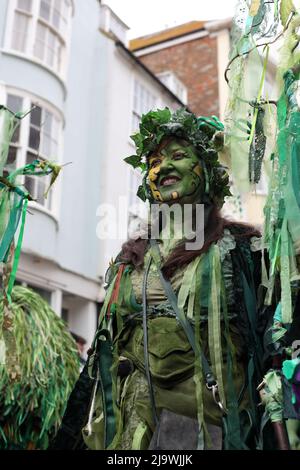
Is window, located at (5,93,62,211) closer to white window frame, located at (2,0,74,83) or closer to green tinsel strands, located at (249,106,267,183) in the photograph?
white window frame, located at (2,0,74,83)

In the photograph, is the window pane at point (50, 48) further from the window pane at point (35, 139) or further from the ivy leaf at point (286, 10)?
the ivy leaf at point (286, 10)

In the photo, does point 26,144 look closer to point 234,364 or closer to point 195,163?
point 195,163

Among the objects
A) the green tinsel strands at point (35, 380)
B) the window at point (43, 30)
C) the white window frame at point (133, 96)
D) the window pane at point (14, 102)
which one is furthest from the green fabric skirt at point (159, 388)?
the white window frame at point (133, 96)

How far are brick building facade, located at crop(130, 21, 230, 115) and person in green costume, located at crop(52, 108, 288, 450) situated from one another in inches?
433

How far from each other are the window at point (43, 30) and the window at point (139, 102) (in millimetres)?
2014

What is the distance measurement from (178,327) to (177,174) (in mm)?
747

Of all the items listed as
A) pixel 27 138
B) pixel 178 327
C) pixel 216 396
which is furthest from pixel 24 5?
pixel 216 396

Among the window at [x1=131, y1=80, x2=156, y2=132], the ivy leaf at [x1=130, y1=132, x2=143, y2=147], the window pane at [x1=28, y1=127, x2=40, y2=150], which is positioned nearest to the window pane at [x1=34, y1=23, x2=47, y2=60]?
the window pane at [x1=28, y1=127, x2=40, y2=150]

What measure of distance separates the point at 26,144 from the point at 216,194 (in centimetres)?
596

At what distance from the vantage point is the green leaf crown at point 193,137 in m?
2.83

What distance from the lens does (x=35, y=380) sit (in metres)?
3.71

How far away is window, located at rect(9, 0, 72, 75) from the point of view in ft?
30.7

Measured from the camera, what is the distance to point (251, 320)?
7.97 ft

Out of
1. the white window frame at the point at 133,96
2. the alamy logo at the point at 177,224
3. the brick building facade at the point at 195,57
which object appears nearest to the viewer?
the alamy logo at the point at 177,224
